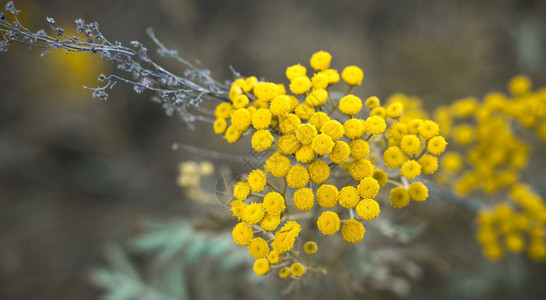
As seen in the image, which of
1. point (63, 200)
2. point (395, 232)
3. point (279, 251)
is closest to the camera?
point (279, 251)

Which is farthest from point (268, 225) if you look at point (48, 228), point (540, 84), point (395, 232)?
point (540, 84)

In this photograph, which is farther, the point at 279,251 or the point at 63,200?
the point at 63,200

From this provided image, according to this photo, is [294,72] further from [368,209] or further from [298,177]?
[368,209]

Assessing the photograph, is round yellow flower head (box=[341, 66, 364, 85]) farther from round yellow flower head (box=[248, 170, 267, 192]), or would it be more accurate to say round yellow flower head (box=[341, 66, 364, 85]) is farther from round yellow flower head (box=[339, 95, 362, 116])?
round yellow flower head (box=[248, 170, 267, 192])

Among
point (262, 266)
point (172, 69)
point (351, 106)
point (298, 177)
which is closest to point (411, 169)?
point (351, 106)

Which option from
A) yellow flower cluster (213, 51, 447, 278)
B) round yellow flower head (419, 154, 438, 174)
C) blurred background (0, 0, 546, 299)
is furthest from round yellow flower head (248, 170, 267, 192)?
blurred background (0, 0, 546, 299)

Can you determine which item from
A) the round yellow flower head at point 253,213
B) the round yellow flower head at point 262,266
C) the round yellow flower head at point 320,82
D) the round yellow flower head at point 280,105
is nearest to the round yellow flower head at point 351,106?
the round yellow flower head at point 320,82

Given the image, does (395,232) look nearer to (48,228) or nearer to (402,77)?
(402,77)
